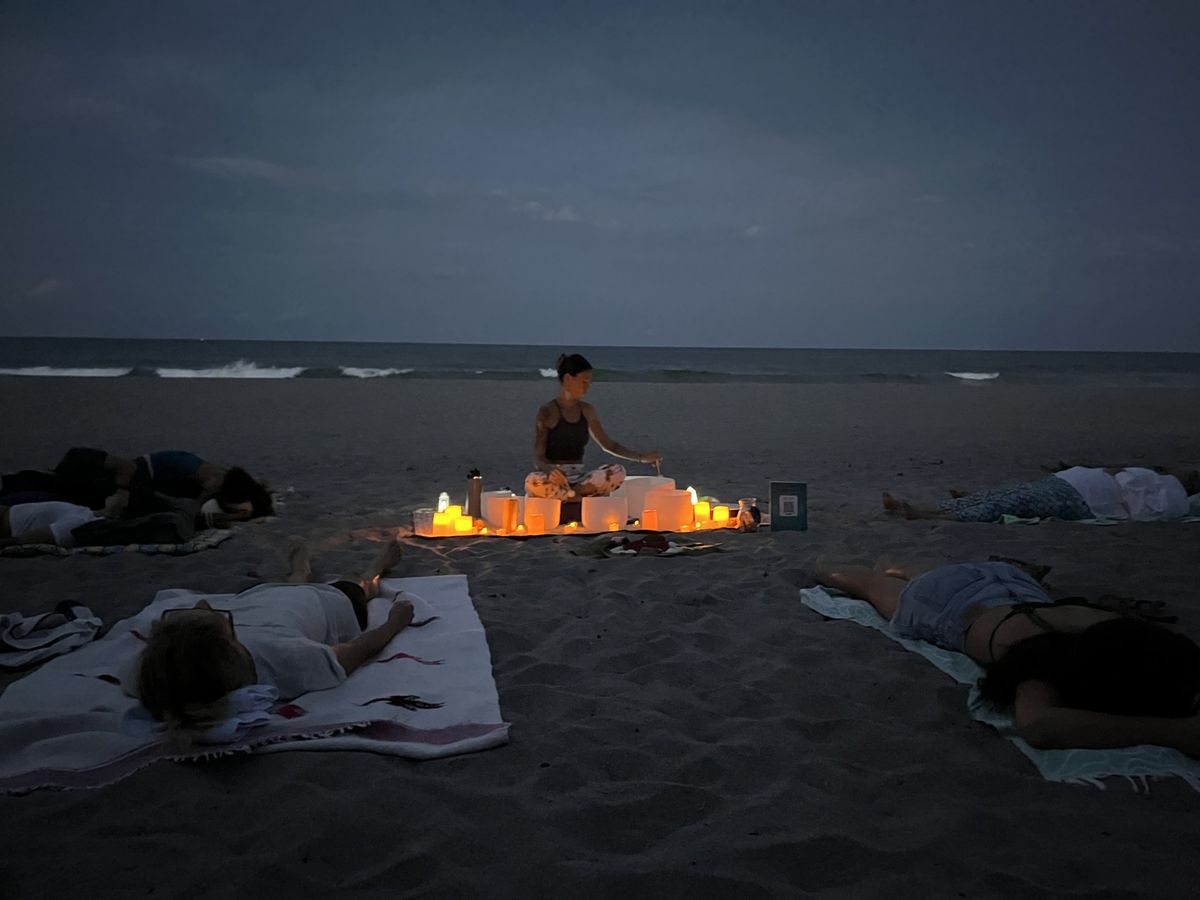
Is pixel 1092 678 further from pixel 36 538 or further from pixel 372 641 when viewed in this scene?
pixel 36 538

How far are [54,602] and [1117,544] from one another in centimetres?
631

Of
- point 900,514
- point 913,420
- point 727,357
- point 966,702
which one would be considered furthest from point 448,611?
point 727,357

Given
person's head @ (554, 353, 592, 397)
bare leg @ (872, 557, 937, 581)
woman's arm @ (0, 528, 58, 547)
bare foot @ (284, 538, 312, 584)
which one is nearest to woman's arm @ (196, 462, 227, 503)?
woman's arm @ (0, 528, 58, 547)

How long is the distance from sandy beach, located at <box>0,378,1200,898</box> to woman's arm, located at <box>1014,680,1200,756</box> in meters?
0.15

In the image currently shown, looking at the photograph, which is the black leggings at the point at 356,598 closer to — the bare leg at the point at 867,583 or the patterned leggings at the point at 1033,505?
the bare leg at the point at 867,583

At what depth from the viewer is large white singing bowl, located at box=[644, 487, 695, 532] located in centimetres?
625

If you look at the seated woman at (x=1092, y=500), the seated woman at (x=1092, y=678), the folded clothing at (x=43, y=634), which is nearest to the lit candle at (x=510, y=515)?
the folded clothing at (x=43, y=634)

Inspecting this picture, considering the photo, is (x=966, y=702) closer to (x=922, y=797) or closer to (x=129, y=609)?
(x=922, y=797)

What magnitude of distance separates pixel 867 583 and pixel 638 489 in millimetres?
2349

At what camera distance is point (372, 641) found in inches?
146

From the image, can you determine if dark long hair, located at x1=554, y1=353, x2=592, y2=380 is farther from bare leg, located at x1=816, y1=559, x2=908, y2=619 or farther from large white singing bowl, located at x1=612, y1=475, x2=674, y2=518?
bare leg, located at x1=816, y1=559, x2=908, y2=619

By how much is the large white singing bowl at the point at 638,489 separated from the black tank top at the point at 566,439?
1.65 ft

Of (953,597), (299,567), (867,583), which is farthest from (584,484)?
(953,597)

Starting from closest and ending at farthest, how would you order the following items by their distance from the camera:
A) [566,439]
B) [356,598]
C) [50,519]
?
[356,598] → [50,519] → [566,439]
